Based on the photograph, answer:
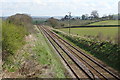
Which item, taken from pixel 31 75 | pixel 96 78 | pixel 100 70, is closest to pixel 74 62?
pixel 100 70

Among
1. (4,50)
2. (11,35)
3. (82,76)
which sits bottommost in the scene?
(82,76)

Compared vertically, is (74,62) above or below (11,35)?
below

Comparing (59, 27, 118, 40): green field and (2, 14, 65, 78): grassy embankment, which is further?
(59, 27, 118, 40): green field

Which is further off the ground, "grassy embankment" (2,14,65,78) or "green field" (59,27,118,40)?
"green field" (59,27,118,40)

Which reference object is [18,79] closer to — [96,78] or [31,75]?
[31,75]

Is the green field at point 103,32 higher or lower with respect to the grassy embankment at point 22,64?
higher

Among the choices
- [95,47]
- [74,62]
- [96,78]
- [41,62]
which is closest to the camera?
[96,78]

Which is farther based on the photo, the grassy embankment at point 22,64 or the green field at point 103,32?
the green field at point 103,32

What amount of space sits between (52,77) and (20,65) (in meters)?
4.20

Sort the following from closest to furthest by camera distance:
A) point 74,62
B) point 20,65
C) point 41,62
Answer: point 20,65 → point 41,62 → point 74,62

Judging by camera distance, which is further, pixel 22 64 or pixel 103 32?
pixel 103 32

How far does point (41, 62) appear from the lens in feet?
58.1

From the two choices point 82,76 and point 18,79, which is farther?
point 82,76

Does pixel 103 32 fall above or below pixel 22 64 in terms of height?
above
